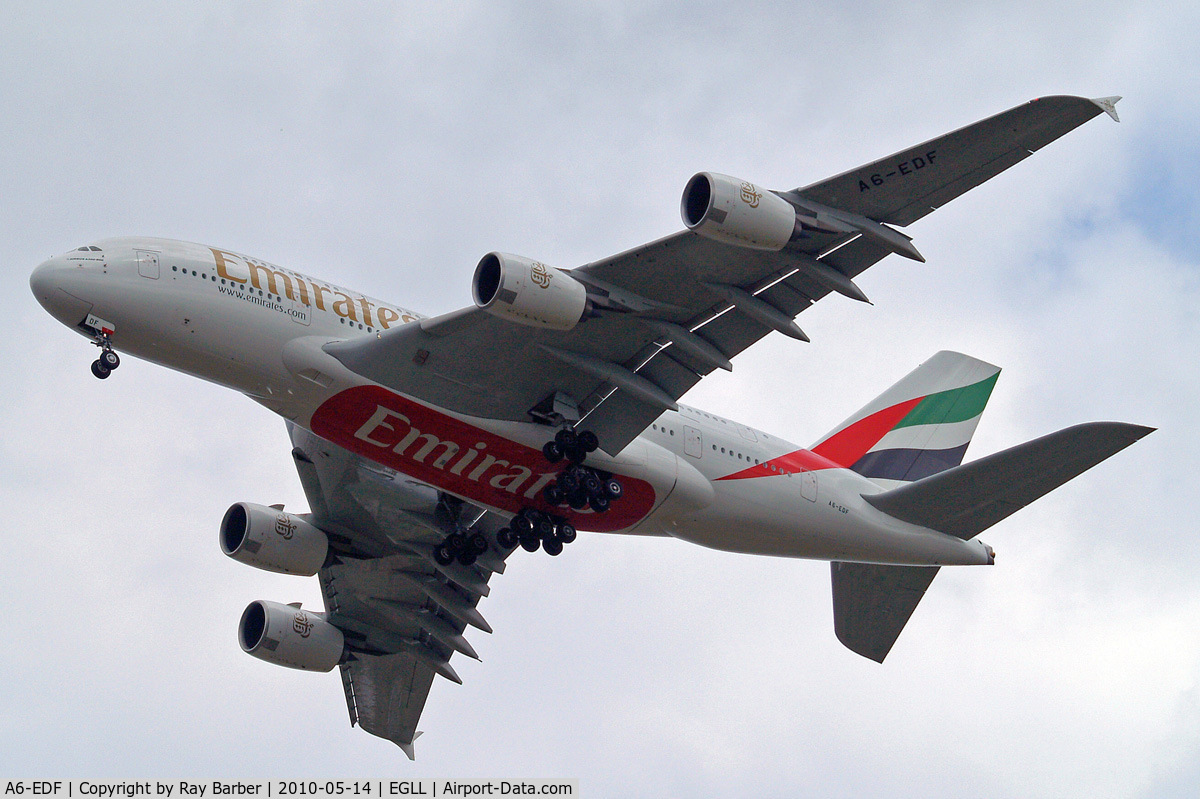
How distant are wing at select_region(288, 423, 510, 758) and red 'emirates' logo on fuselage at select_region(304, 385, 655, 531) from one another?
11.3ft

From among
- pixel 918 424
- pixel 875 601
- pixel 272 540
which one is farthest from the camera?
pixel 918 424

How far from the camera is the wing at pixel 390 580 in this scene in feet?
94.5

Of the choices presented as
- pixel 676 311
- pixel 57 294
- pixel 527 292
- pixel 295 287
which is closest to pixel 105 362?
pixel 57 294

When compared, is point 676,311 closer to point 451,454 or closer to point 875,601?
point 451,454

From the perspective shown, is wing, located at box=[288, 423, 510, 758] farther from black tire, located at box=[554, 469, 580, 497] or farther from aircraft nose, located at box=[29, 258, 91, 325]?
aircraft nose, located at box=[29, 258, 91, 325]

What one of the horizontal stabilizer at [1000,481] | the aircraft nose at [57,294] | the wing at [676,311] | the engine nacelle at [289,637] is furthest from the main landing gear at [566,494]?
the aircraft nose at [57,294]

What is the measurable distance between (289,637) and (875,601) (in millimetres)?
14258

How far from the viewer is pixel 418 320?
2491cm

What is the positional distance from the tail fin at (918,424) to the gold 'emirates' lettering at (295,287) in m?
11.7

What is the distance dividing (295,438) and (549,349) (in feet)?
27.1

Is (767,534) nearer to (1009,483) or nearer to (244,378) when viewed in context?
(1009,483)

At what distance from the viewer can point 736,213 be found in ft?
65.7

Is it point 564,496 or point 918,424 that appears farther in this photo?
point 918,424

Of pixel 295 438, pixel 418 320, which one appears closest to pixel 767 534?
pixel 418 320
